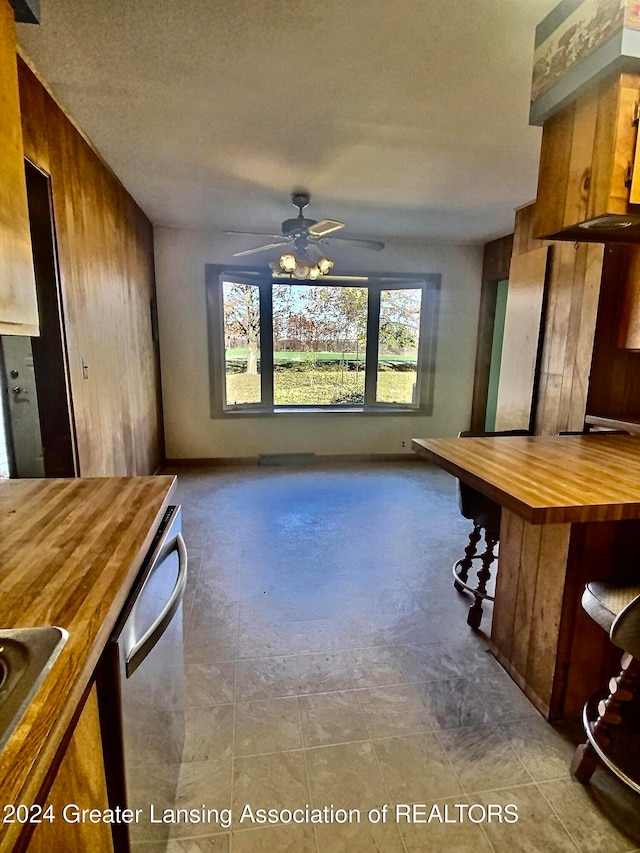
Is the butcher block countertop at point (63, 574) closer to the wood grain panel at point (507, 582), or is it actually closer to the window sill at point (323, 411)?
the wood grain panel at point (507, 582)

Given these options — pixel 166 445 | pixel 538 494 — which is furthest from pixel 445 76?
pixel 166 445

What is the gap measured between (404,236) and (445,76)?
9.43 ft

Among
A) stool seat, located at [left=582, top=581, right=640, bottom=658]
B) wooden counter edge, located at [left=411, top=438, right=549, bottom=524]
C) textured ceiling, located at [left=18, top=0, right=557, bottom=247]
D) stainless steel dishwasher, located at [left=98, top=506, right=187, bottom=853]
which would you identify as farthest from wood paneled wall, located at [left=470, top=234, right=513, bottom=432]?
stainless steel dishwasher, located at [left=98, top=506, right=187, bottom=853]

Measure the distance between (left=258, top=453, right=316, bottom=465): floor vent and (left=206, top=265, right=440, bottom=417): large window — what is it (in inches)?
21.1

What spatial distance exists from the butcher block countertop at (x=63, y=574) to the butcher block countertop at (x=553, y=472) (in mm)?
975

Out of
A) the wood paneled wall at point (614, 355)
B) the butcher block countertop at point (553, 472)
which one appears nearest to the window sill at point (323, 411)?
the wood paneled wall at point (614, 355)

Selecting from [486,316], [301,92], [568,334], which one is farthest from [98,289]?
[486,316]

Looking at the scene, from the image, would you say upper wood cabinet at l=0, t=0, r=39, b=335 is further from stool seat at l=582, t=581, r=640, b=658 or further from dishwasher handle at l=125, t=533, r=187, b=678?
stool seat at l=582, t=581, r=640, b=658

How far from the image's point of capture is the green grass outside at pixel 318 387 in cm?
498

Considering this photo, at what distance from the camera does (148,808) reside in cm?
96

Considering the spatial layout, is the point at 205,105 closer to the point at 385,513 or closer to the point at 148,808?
the point at 148,808

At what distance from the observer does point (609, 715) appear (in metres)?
1.36

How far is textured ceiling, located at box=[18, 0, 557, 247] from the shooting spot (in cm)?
160

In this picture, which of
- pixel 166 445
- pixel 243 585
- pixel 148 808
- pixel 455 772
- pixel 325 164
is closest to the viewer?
pixel 148 808
